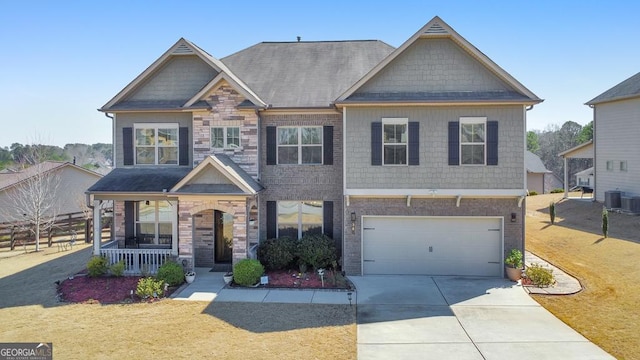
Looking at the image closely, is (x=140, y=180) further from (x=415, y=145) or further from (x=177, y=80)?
(x=415, y=145)

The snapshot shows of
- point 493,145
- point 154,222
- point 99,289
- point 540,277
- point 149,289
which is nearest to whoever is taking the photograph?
point 149,289

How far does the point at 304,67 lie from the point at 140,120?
7347mm

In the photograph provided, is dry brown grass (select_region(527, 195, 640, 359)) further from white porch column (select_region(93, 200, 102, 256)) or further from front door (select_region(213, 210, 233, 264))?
white porch column (select_region(93, 200, 102, 256))

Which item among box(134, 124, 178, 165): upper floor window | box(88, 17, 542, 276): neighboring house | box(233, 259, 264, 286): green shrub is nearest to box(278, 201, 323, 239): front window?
box(88, 17, 542, 276): neighboring house

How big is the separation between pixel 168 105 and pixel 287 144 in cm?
514

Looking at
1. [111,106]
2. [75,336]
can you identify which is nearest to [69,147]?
[111,106]

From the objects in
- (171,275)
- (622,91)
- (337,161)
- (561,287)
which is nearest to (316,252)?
(337,161)

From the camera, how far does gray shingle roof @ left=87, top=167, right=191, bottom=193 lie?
604 inches

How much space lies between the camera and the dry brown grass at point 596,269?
10127 millimetres

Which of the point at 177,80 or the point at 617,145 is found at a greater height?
the point at 177,80

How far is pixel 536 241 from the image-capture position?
A: 20188 millimetres

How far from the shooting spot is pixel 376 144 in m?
14.7

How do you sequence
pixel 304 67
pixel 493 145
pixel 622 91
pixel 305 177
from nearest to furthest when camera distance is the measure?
1. pixel 493 145
2. pixel 305 177
3. pixel 304 67
4. pixel 622 91

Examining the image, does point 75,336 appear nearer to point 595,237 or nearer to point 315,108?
point 315,108
